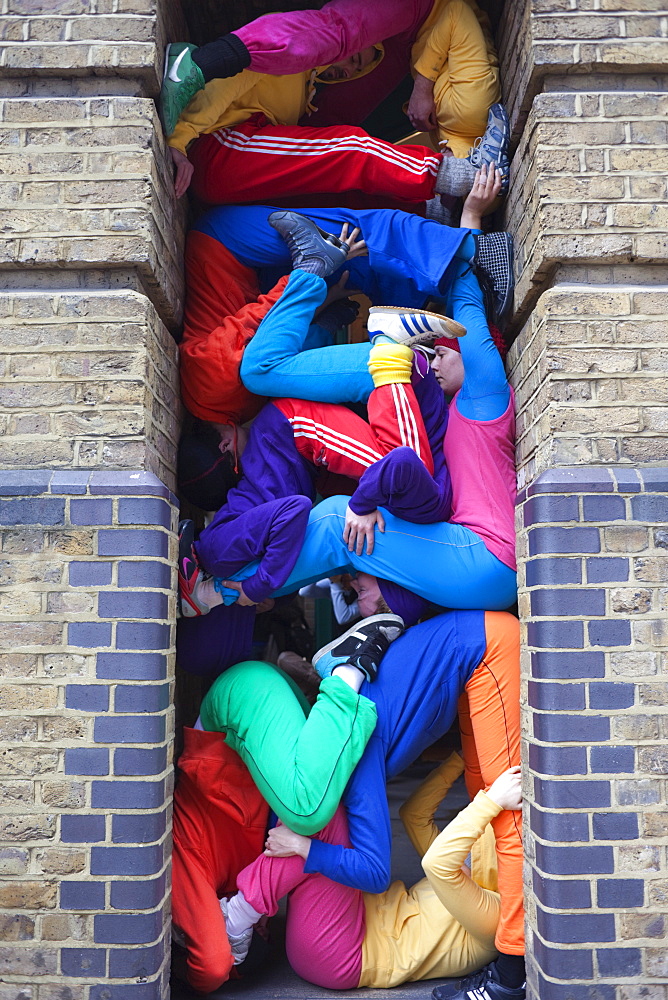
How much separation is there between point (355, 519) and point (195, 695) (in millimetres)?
1513

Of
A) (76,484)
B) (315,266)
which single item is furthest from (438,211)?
(76,484)

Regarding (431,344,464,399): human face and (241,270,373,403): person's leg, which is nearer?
(241,270,373,403): person's leg

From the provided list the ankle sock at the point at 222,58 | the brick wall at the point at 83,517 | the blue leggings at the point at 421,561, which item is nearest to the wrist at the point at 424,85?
the ankle sock at the point at 222,58

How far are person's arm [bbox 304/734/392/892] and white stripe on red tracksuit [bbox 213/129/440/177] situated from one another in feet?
7.93

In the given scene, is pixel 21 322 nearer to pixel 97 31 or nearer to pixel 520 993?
pixel 97 31

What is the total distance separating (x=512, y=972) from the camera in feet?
9.61

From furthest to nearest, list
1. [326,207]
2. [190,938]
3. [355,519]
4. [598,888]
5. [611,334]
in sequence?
1. [326,207]
2. [355,519]
3. [190,938]
4. [611,334]
5. [598,888]

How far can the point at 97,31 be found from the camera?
2947 millimetres

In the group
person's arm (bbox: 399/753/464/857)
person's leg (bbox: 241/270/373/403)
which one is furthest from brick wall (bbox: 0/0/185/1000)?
person's arm (bbox: 399/753/464/857)

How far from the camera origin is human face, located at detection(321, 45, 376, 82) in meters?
3.76

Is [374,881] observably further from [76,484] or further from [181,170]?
[181,170]

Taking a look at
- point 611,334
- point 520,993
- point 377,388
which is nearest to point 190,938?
point 520,993

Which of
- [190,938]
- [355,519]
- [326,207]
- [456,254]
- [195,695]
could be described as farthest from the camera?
[195,695]

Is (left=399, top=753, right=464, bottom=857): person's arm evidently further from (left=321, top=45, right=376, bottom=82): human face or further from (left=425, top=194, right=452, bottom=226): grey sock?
(left=321, top=45, right=376, bottom=82): human face
